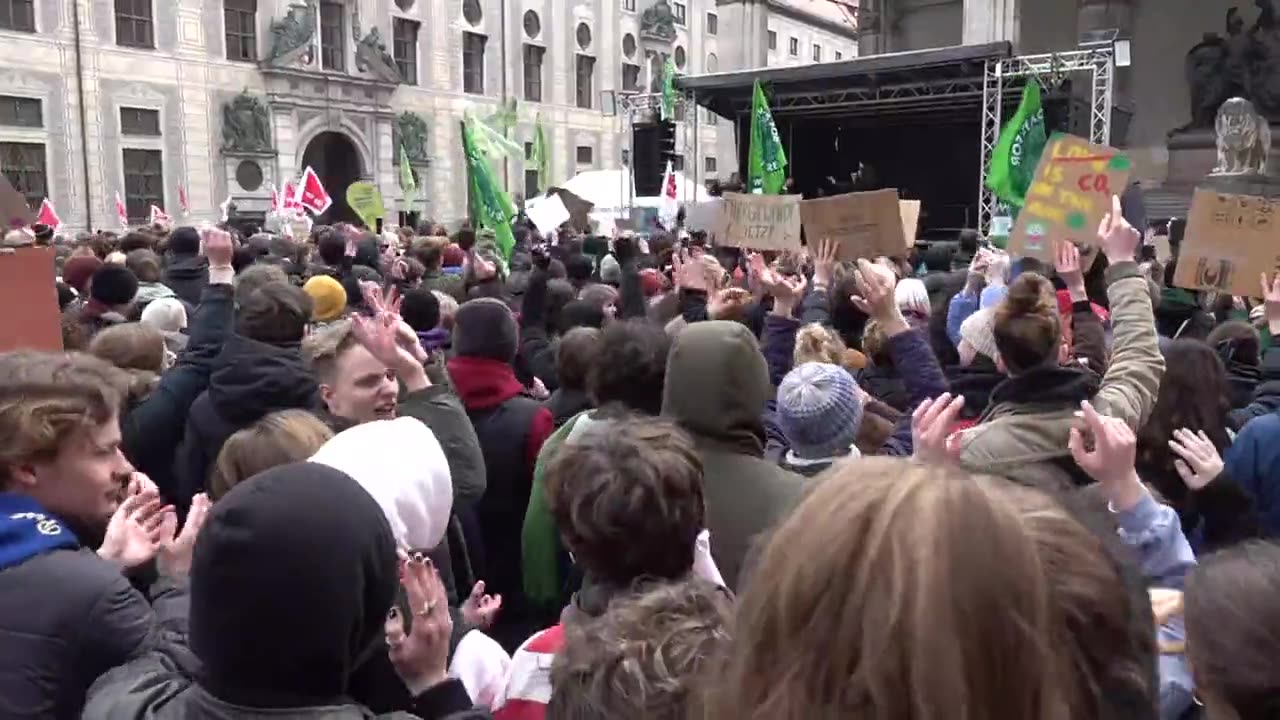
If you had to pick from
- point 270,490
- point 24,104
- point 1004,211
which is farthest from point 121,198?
point 270,490

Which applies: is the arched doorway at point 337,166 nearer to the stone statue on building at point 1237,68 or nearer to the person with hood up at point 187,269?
the stone statue on building at point 1237,68

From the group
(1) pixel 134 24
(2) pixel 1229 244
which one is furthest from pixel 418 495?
(1) pixel 134 24

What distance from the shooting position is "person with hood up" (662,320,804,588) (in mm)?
2729

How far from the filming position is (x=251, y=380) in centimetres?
388

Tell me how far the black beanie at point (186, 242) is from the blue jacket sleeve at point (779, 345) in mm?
4360

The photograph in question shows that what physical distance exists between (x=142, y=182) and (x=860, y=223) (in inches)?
1067

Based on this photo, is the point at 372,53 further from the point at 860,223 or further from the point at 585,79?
the point at 860,223

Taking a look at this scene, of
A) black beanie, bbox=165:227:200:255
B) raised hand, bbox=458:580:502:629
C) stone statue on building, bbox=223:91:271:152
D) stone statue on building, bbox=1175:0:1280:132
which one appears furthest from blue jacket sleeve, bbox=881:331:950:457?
stone statue on building, bbox=223:91:271:152

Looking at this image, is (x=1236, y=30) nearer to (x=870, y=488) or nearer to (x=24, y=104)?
(x=870, y=488)

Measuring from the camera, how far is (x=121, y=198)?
27906mm

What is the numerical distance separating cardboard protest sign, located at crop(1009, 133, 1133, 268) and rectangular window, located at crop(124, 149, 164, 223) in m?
27.7

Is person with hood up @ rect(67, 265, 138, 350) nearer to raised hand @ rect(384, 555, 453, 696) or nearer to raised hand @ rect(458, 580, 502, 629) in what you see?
raised hand @ rect(458, 580, 502, 629)

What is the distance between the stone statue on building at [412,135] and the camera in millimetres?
35688

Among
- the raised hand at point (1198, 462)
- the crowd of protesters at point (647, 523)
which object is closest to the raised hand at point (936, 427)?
the crowd of protesters at point (647, 523)
